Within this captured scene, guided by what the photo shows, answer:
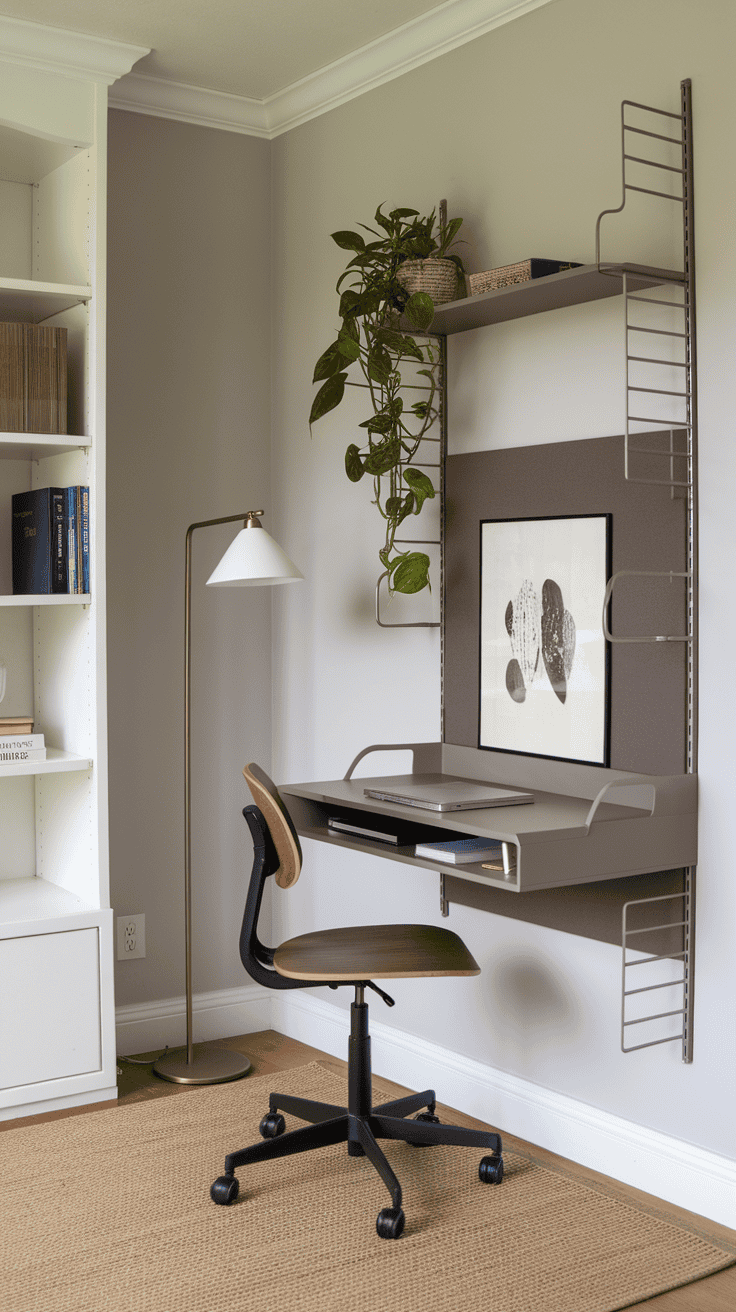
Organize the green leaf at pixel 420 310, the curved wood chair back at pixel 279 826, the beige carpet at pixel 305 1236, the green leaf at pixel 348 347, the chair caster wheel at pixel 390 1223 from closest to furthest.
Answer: the beige carpet at pixel 305 1236 → the chair caster wheel at pixel 390 1223 → the curved wood chair back at pixel 279 826 → the green leaf at pixel 420 310 → the green leaf at pixel 348 347

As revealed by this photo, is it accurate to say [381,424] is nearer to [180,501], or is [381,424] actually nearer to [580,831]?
[180,501]

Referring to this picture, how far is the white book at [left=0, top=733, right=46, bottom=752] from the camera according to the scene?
9.86 feet

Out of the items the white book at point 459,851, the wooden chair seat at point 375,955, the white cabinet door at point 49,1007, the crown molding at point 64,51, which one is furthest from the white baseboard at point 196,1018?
the crown molding at point 64,51

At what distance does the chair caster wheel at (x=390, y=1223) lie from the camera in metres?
2.32

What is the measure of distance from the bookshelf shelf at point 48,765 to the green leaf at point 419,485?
1.04m

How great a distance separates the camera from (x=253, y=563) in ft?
9.49

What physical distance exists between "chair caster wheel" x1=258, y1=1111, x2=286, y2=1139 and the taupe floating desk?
26.0 inches

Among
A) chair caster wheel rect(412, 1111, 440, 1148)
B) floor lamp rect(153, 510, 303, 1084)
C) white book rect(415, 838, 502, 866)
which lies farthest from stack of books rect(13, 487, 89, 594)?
chair caster wheel rect(412, 1111, 440, 1148)

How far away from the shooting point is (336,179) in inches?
134

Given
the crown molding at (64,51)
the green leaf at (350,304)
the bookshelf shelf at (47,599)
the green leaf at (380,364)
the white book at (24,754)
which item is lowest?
the white book at (24,754)

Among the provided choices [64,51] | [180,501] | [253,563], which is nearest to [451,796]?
[253,563]

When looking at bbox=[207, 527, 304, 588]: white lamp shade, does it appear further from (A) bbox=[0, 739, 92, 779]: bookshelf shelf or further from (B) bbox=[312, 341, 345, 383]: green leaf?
(A) bbox=[0, 739, 92, 779]: bookshelf shelf

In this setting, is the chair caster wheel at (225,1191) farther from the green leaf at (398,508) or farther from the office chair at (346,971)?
the green leaf at (398,508)

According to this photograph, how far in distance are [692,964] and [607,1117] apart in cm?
45
